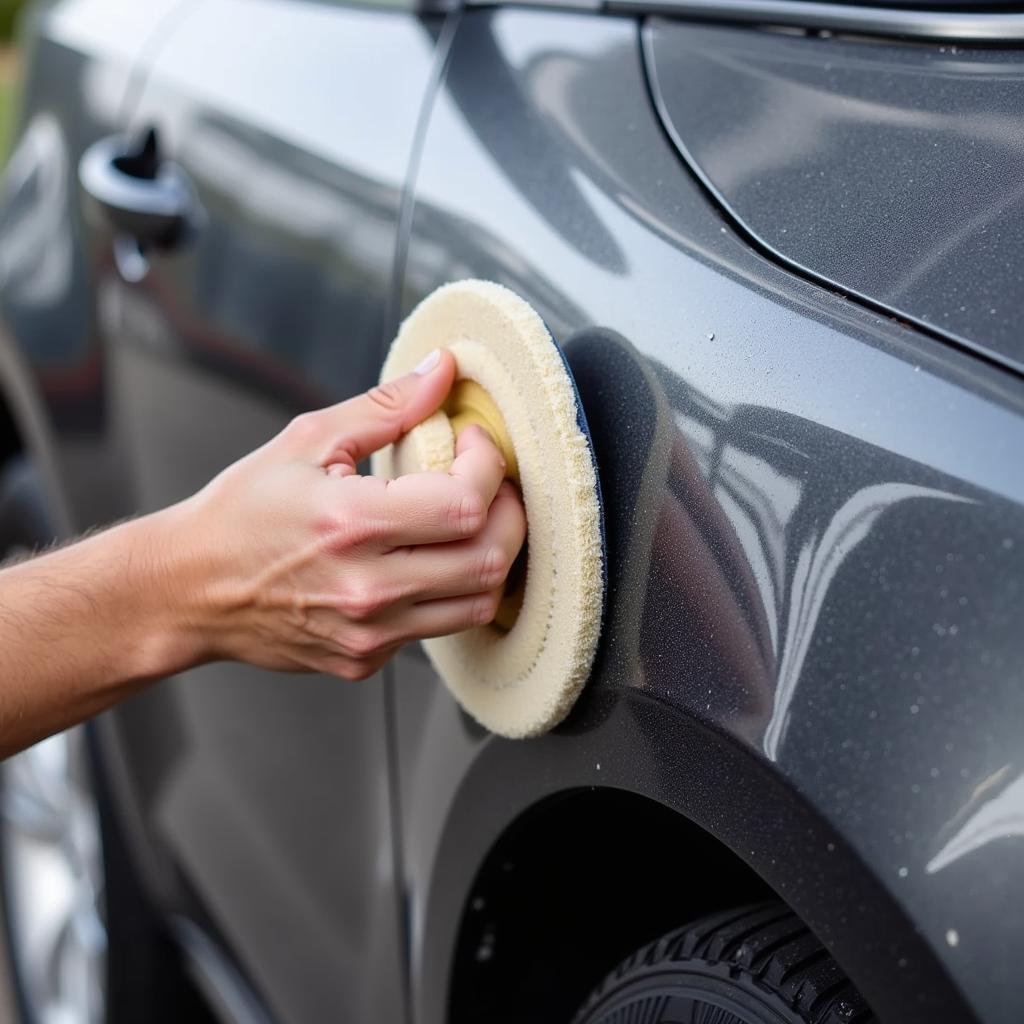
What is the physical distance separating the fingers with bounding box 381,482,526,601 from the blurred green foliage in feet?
41.1

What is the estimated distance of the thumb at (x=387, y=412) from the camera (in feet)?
3.61

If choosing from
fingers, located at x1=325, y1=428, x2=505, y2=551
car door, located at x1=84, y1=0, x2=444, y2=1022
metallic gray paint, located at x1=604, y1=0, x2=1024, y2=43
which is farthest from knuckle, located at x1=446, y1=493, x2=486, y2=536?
metallic gray paint, located at x1=604, y1=0, x2=1024, y2=43

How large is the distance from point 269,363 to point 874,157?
0.74 m

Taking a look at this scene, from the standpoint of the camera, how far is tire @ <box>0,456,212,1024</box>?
223 centimetres

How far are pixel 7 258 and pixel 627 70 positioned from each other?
1.41m

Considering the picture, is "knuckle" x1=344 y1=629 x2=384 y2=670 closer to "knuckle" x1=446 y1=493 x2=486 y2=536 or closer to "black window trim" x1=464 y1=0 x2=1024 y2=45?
"knuckle" x1=446 y1=493 x2=486 y2=536

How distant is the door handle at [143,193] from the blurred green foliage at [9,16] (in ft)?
37.8

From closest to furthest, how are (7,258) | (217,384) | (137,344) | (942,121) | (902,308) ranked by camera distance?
(902,308) < (942,121) < (217,384) < (137,344) < (7,258)

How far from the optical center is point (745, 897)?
3.70ft

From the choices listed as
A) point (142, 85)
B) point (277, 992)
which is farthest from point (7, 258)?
point (277, 992)

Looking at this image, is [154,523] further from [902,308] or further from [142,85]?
[142,85]

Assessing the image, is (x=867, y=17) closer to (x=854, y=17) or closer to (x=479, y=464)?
(x=854, y=17)

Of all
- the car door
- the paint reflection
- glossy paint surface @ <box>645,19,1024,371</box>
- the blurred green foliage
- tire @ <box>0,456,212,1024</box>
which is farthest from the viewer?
the blurred green foliage

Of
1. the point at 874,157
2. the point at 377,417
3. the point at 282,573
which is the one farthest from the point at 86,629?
the point at 874,157
